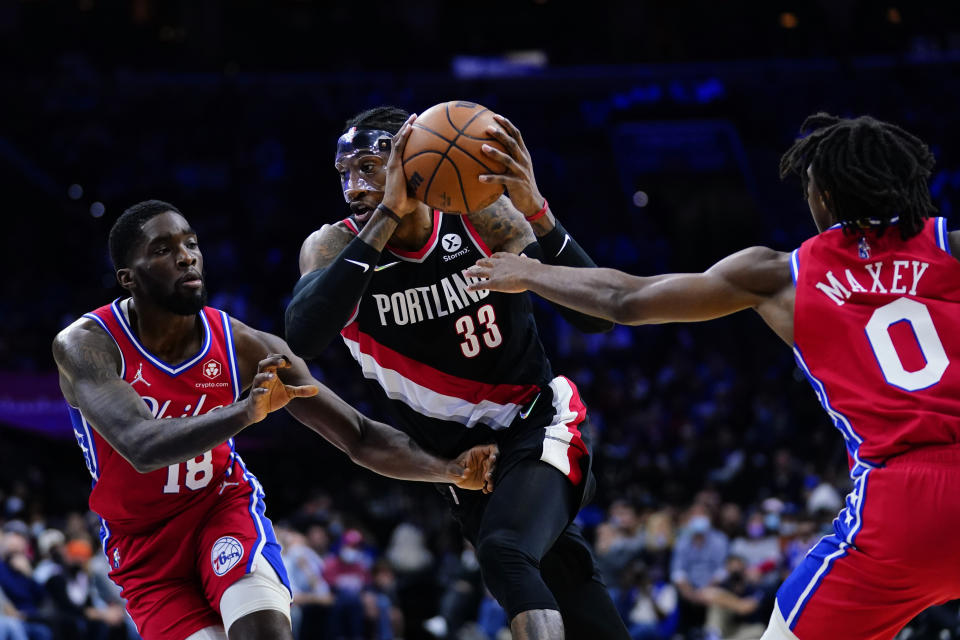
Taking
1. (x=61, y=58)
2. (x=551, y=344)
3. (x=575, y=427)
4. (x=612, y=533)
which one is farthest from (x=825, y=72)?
(x=575, y=427)

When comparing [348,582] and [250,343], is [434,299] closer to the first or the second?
[250,343]

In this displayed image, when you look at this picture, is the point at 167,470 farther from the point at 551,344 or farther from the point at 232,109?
the point at 232,109

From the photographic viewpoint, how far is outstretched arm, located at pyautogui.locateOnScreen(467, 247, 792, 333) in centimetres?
388

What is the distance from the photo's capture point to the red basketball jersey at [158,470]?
15.6 ft

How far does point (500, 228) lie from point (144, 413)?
5.73 feet

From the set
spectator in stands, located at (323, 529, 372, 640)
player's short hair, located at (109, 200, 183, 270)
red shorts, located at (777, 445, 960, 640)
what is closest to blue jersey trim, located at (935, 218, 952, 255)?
red shorts, located at (777, 445, 960, 640)

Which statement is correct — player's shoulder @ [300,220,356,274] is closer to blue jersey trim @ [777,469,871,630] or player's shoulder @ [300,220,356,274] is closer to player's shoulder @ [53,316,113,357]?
player's shoulder @ [53,316,113,357]

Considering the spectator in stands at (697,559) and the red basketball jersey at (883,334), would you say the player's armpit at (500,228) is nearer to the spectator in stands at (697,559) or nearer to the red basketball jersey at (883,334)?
the red basketball jersey at (883,334)

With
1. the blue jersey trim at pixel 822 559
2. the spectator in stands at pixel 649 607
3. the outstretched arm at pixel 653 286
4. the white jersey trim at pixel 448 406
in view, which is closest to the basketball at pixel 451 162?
the outstretched arm at pixel 653 286

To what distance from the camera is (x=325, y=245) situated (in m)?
5.06

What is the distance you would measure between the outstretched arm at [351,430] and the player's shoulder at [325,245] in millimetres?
410

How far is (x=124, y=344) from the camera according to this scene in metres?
4.82

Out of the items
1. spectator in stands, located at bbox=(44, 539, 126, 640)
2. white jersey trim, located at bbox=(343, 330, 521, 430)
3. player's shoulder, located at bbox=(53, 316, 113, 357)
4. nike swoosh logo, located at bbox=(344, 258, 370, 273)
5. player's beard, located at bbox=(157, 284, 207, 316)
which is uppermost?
nike swoosh logo, located at bbox=(344, 258, 370, 273)

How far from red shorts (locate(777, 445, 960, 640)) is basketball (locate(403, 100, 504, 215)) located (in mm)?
1885
